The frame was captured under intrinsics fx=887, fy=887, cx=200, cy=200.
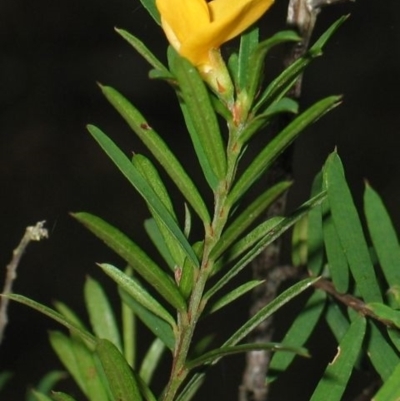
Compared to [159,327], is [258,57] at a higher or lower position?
higher

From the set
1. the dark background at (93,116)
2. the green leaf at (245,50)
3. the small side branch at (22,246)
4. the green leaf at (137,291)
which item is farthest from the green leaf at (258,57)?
the dark background at (93,116)

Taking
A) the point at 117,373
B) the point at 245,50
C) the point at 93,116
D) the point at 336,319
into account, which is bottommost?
the point at 93,116

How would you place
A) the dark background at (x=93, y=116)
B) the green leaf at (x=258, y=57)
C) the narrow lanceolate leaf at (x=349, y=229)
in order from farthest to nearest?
the dark background at (x=93, y=116), the narrow lanceolate leaf at (x=349, y=229), the green leaf at (x=258, y=57)

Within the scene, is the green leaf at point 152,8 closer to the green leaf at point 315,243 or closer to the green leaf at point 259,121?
the green leaf at point 259,121

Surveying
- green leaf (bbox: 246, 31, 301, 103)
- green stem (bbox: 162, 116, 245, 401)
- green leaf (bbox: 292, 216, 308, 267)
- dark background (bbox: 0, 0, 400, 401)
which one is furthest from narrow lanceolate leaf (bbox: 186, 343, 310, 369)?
dark background (bbox: 0, 0, 400, 401)

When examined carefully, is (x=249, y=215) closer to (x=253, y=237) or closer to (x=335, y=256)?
(x=253, y=237)

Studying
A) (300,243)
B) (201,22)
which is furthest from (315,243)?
(201,22)

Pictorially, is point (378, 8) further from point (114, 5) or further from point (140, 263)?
point (140, 263)
